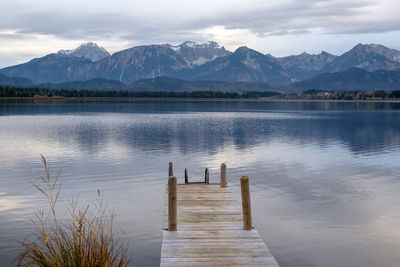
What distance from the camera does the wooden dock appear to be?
51.0 ft

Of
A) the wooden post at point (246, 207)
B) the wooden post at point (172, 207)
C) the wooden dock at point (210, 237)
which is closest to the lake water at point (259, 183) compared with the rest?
the wooden post at point (172, 207)

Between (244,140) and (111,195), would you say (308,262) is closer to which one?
(111,195)

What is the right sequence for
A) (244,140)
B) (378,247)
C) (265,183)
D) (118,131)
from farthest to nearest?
(118,131), (244,140), (265,183), (378,247)

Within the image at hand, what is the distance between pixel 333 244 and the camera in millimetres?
20969

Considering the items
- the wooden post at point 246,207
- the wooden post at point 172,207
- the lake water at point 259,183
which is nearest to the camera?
the wooden post at point 172,207

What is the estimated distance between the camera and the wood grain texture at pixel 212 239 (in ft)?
50.9

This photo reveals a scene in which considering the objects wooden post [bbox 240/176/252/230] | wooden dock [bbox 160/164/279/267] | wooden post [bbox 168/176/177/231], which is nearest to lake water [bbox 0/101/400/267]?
wooden post [bbox 168/176/177/231]

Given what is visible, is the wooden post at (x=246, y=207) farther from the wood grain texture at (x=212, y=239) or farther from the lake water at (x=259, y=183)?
the lake water at (x=259, y=183)

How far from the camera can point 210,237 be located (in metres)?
18.0

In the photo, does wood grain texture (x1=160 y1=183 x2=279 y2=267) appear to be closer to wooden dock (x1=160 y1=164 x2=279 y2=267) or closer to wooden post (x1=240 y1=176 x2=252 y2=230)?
wooden dock (x1=160 y1=164 x2=279 y2=267)

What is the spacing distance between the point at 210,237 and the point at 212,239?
26 cm

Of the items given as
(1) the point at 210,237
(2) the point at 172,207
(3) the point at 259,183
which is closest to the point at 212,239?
(1) the point at 210,237

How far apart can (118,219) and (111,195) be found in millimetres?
6312

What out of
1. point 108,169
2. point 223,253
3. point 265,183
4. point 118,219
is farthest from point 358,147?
point 223,253
